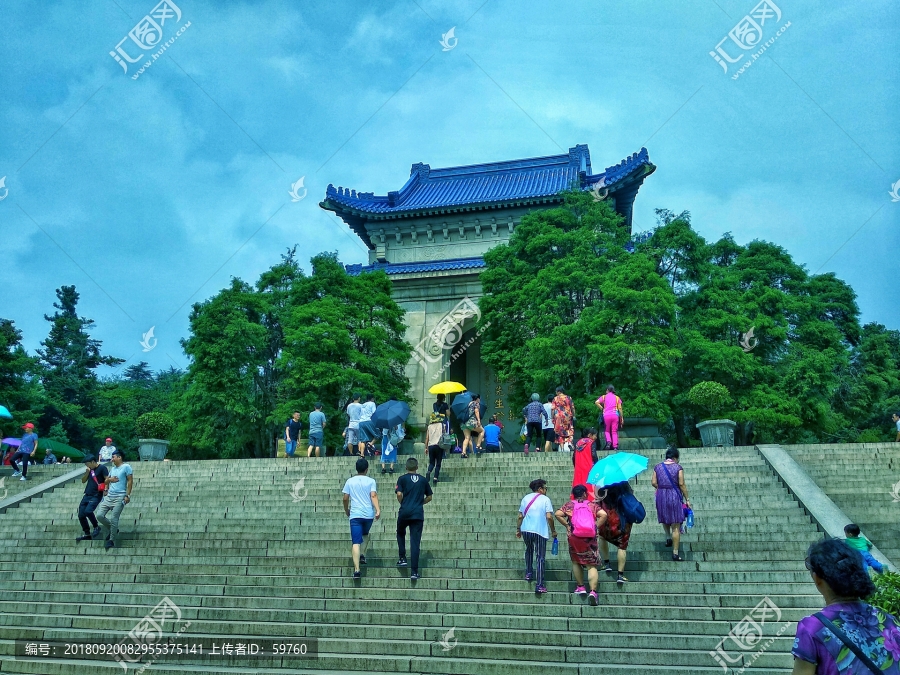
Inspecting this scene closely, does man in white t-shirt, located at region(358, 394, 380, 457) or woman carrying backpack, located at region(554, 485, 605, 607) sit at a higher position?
man in white t-shirt, located at region(358, 394, 380, 457)

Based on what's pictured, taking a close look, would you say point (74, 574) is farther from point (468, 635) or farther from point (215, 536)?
point (468, 635)

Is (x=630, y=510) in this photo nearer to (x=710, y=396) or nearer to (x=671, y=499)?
(x=671, y=499)

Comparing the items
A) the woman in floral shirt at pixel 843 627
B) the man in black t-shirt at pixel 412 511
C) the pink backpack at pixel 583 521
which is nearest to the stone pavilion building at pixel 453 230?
the man in black t-shirt at pixel 412 511

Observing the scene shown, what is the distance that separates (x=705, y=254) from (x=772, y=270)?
8.80 feet

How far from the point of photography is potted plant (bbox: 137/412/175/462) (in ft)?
52.6

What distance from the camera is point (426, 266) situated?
25219mm

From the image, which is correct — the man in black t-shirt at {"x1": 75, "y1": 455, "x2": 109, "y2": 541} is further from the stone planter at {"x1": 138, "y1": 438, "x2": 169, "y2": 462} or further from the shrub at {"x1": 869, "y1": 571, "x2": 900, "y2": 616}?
the shrub at {"x1": 869, "y1": 571, "x2": 900, "y2": 616}

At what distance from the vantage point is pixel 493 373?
2744cm

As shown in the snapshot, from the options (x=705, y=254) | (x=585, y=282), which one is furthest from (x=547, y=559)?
(x=705, y=254)

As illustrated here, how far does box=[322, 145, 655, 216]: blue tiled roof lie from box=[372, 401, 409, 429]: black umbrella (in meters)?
14.5

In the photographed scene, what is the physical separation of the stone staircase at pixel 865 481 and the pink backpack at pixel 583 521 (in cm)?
412

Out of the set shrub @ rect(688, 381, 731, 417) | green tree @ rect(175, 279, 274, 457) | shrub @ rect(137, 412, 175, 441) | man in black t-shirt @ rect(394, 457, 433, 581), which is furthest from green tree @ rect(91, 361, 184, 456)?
man in black t-shirt @ rect(394, 457, 433, 581)

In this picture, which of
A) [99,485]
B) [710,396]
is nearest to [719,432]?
[710,396]

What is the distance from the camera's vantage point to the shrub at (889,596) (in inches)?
182
